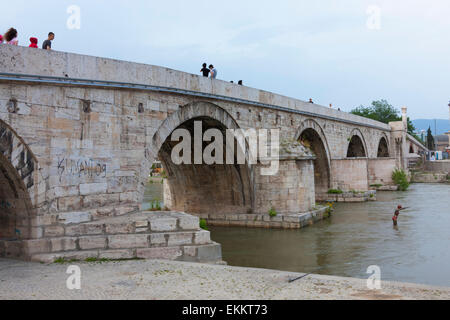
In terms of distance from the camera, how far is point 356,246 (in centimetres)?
902

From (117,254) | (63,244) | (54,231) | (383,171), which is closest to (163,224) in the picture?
(117,254)

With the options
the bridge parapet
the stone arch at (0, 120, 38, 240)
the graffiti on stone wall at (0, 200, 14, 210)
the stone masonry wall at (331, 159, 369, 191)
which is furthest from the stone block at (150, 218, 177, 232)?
the stone masonry wall at (331, 159, 369, 191)

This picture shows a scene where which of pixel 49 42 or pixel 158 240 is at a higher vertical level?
pixel 49 42

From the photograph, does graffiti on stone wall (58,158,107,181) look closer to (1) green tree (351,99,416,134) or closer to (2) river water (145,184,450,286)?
(2) river water (145,184,450,286)

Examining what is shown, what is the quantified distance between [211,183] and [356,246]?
5.11 metres

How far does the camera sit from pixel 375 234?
10273mm

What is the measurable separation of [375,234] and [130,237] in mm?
6475

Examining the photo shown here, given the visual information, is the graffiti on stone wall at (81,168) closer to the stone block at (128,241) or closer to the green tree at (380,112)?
the stone block at (128,241)

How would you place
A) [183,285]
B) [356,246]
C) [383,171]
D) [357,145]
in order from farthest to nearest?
[357,145], [383,171], [356,246], [183,285]

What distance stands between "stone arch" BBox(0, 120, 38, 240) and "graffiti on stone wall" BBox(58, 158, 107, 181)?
0.42 meters

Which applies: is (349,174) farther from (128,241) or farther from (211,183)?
(128,241)

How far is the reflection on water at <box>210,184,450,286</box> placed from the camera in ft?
23.4

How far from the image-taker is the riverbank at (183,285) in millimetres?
→ 4148
